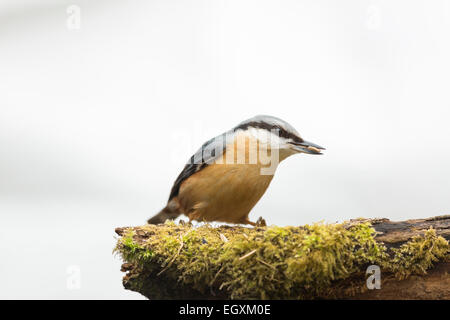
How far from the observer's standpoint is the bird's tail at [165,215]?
353 centimetres

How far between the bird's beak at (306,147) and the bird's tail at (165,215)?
0.99 meters

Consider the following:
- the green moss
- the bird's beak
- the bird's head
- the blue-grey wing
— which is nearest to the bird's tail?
the blue-grey wing

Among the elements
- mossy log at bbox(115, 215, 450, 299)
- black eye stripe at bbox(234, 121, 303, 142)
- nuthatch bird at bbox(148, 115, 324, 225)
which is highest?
black eye stripe at bbox(234, 121, 303, 142)

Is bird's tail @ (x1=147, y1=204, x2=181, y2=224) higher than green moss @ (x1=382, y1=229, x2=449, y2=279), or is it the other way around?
bird's tail @ (x1=147, y1=204, x2=181, y2=224)

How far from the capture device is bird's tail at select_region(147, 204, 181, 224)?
3525 millimetres

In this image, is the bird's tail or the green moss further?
the bird's tail

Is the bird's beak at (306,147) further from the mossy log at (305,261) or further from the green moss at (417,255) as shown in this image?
the green moss at (417,255)

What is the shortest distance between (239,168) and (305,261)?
40.0 inches

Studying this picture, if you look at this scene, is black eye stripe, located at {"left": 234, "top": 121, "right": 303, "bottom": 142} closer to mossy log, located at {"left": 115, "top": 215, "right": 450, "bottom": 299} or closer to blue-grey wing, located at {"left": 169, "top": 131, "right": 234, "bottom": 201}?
blue-grey wing, located at {"left": 169, "top": 131, "right": 234, "bottom": 201}
